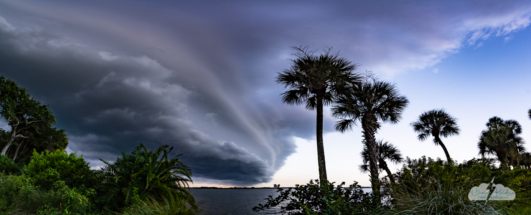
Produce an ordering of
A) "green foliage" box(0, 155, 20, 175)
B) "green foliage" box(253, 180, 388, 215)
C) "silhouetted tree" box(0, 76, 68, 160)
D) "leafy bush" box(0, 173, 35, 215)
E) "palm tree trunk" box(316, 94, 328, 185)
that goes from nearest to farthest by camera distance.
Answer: "green foliage" box(253, 180, 388, 215), "leafy bush" box(0, 173, 35, 215), "palm tree trunk" box(316, 94, 328, 185), "green foliage" box(0, 155, 20, 175), "silhouetted tree" box(0, 76, 68, 160)

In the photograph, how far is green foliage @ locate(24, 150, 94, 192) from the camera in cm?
974

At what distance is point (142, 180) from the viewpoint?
1117 centimetres

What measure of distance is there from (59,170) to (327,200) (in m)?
11.1

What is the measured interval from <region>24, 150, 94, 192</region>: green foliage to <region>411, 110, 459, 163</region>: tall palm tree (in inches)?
1179

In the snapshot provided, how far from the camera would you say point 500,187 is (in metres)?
5.25

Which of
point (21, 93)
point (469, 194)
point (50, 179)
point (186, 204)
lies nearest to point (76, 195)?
point (50, 179)

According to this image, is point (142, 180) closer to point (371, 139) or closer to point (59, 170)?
point (59, 170)

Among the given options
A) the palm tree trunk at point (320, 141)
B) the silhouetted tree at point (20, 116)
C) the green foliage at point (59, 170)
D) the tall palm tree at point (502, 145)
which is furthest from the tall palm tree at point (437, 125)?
the silhouetted tree at point (20, 116)

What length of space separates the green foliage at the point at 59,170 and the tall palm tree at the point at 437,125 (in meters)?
29.9

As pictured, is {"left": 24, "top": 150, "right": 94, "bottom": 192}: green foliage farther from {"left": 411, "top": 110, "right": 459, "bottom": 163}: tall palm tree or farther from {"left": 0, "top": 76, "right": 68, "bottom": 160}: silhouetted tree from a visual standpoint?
{"left": 411, "top": 110, "right": 459, "bottom": 163}: tall palm tree

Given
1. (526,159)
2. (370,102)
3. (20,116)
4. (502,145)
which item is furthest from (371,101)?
(526,159)

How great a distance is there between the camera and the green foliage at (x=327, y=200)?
6793mm

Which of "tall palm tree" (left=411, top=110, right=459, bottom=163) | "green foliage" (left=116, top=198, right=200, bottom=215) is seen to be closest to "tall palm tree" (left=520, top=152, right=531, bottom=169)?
"tall palm tree" (left=411, top=110, right=459, bottom=163)

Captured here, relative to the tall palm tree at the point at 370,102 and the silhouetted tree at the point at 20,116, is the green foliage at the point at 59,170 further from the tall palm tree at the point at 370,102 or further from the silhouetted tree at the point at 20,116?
the silhouetted tree at the point at 20,116
